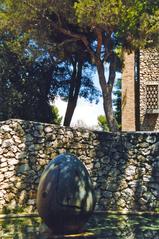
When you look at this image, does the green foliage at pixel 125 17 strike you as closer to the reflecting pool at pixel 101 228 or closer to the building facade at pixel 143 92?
the reflecting pool at pixel 101 228

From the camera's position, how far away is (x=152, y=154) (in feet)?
39.7

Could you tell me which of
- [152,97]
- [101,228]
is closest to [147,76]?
[152,97]

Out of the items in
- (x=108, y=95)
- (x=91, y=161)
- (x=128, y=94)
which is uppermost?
(x=128, y=94)

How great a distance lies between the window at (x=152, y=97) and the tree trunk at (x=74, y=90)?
12.8ft

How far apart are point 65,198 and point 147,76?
16.2 m

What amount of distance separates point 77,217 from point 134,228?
2812mm

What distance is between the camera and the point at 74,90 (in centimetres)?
1992

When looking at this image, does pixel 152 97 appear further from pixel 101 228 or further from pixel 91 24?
pixel 101 228

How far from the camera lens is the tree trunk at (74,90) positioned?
62.6 ft

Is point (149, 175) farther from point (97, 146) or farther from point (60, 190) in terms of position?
point (60, 190)

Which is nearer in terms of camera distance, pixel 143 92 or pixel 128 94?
pixel 143 92

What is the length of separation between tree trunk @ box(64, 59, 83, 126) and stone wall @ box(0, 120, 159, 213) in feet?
22.8

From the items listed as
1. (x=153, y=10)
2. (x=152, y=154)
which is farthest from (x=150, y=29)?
(x=152, y=154)

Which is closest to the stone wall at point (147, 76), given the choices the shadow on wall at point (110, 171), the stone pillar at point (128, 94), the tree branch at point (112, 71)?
the stone pillar at point (128, 94)
